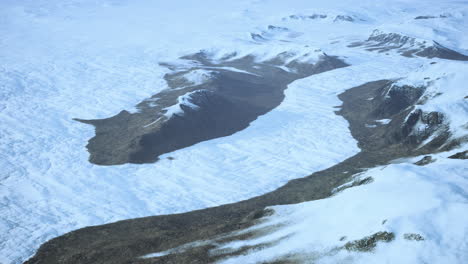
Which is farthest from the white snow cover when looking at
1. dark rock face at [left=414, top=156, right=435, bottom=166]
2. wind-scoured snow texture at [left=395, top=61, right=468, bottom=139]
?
dark rock face at [left=414, top=156, right=435, bottom=166]

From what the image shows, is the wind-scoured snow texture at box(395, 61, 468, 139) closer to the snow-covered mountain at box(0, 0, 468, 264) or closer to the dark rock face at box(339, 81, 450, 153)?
the snow-covered mountain at box(0, 0, 468, 264)

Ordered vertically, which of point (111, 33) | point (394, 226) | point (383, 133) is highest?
point (394, 226)

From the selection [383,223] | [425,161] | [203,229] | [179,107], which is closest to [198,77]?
[179,107]

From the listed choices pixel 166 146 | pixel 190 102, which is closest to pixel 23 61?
pixel 190 102

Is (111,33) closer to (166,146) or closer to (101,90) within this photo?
(101,90)

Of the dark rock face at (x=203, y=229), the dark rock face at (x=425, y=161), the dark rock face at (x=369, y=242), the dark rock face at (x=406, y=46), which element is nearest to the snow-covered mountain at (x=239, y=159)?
the dark rock face at (x=369, y=242)

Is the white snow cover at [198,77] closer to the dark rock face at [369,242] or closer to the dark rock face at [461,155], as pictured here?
the dark rock face at [461,155]

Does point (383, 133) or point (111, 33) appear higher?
point (383, 133)
